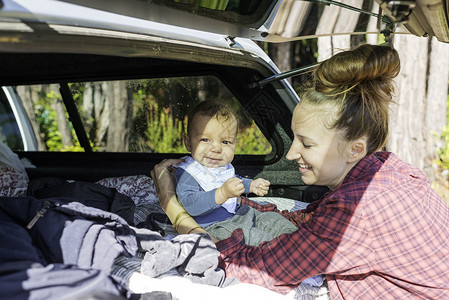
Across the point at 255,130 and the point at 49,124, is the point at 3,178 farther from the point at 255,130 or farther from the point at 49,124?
the point at 49,124

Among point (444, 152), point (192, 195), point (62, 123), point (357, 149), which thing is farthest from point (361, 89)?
point (444, 152)

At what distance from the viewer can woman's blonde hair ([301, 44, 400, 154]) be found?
1857 mm

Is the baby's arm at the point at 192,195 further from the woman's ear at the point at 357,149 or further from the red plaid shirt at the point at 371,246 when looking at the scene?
the woman's ear at the point at 357,149

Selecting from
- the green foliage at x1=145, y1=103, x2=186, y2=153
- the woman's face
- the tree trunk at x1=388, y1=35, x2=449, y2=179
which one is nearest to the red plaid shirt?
the woman's face

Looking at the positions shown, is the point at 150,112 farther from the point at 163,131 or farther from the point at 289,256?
the point at 289,256

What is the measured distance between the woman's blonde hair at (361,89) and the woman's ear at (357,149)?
0.03 meters

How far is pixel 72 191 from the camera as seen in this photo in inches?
99.7

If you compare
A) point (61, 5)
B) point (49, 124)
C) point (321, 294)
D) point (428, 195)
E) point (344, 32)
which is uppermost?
point (344, 32)

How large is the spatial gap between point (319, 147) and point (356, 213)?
0.34 m

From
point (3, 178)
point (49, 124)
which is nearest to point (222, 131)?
point (3, 178)

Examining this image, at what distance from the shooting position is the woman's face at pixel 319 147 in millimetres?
1882

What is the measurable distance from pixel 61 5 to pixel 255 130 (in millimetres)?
1858

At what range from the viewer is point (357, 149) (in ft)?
6.31

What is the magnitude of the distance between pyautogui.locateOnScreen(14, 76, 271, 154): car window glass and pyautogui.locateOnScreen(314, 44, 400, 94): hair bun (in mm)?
1019
